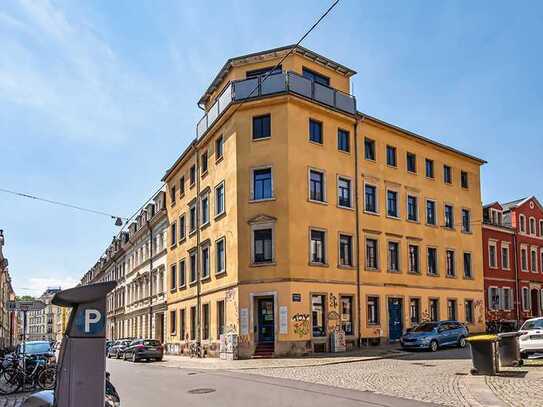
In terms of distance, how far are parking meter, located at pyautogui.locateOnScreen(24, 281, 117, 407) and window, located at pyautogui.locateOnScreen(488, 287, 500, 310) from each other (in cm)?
4414

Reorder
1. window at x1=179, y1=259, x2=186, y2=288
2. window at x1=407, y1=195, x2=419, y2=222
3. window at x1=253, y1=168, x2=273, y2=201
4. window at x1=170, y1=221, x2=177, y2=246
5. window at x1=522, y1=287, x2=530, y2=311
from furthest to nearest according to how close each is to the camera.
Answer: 1. window at x1=522, y1=287, x2=530, y2=311
2. window at x1=170, y1=221, x2=177, y2=246
3. window at x1=179, y1=259, x2=186, y2=288
4. window at x1=407, y1=195, x2=419, y2=222
5. window at x1=253, y1=168, x2=273, y2=201

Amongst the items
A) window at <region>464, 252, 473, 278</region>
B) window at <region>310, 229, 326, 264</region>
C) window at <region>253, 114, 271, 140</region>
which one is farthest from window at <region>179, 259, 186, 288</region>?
window at <region>464, 252, 473, 278</region>

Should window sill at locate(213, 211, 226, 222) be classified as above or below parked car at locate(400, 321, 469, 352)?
above

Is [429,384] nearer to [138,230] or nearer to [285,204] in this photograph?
[285,204]

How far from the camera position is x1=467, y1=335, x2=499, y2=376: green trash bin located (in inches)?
643

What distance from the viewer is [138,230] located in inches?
2322

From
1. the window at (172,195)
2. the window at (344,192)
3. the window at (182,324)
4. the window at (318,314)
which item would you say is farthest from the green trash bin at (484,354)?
the window at (172,195)

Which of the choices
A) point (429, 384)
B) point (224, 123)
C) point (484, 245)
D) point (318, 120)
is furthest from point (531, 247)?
point (429, 384)

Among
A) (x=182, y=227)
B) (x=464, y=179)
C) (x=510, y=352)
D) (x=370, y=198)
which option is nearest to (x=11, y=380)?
(x=510, y=352)

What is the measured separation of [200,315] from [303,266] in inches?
377

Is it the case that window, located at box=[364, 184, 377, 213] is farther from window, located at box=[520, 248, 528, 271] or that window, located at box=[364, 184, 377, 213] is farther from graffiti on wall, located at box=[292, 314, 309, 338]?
window, located at box=[520, 248, 528, 271]

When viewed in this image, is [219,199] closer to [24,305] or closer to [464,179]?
[24,305]

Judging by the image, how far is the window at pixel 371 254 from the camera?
1347 inches

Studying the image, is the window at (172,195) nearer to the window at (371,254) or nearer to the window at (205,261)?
the window at (205,261)
